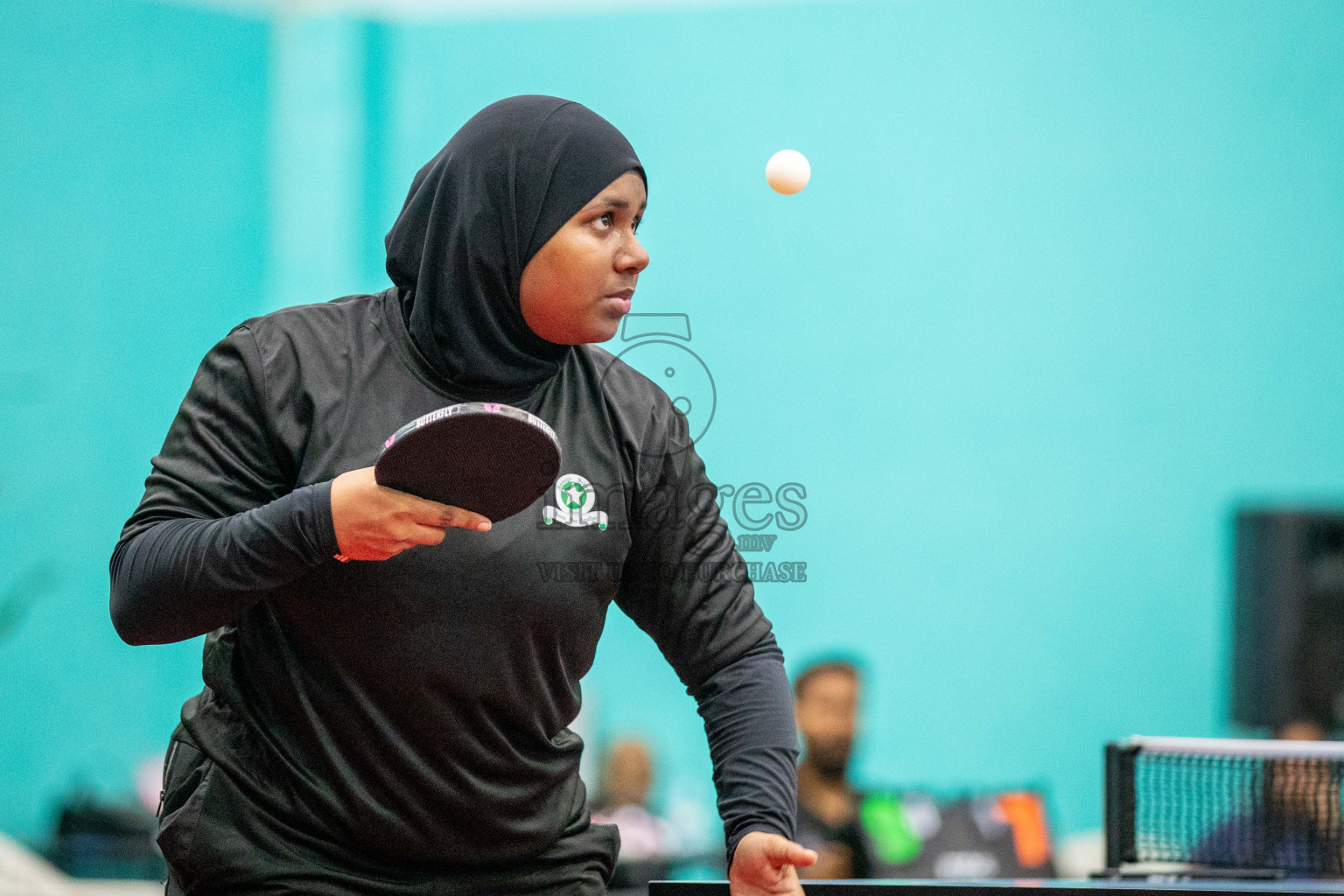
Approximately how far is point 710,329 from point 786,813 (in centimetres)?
336

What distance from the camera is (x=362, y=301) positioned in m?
1.51

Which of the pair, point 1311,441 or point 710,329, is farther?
point 1311,441

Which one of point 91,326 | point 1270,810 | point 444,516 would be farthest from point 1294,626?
point 91,326

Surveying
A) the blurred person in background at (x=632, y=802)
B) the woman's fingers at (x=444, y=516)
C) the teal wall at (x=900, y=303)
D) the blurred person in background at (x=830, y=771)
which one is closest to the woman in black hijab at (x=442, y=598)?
the woman's fingers at (x=444, y=516)

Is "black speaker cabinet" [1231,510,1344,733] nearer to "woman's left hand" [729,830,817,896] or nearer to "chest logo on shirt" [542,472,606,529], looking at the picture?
"woman's left hand" [729,830,817,896]

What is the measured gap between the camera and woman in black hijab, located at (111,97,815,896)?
4.34 ft

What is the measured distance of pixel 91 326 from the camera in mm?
5016

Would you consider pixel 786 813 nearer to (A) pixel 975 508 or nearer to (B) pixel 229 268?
(A) pixel 975 508

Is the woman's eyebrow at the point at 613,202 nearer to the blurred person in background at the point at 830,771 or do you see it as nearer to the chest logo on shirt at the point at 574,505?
the chest logo on shirt at the point at 574,505

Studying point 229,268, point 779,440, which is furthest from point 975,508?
point 229,268

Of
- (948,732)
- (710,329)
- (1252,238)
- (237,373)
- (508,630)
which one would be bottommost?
(948,732)

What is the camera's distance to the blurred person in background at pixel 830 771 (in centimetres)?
390

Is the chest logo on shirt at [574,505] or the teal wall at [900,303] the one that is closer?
the chest logo on shirt at [574,505]

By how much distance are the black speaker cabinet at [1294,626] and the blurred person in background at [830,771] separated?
1.61 metres
